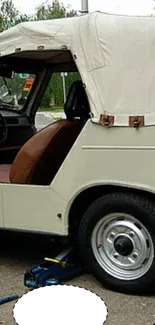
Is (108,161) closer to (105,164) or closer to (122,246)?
(105,164)

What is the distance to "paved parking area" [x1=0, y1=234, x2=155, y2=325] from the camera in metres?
A: 4.12

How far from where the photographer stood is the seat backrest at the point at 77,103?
512cm

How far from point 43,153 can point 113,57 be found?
1129 mm

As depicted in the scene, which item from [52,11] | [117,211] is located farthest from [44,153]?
[52,11]

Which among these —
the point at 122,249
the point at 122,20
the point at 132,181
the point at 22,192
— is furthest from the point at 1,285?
the point at 122,20

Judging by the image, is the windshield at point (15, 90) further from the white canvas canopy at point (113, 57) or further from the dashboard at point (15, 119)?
the white canvas canopy at point (113, 57)

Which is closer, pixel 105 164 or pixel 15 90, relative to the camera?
pixel 105 164

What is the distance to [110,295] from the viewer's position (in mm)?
4512

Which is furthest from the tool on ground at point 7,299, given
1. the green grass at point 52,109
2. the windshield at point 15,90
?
the windshield at point 15,90

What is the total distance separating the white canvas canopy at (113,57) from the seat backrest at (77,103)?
567 mm

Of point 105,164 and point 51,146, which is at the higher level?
point 105,164

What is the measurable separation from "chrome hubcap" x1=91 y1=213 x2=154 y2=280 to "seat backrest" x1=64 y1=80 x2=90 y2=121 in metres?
1.09

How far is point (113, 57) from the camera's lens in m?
4.43

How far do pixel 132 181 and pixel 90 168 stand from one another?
0.37 meters
